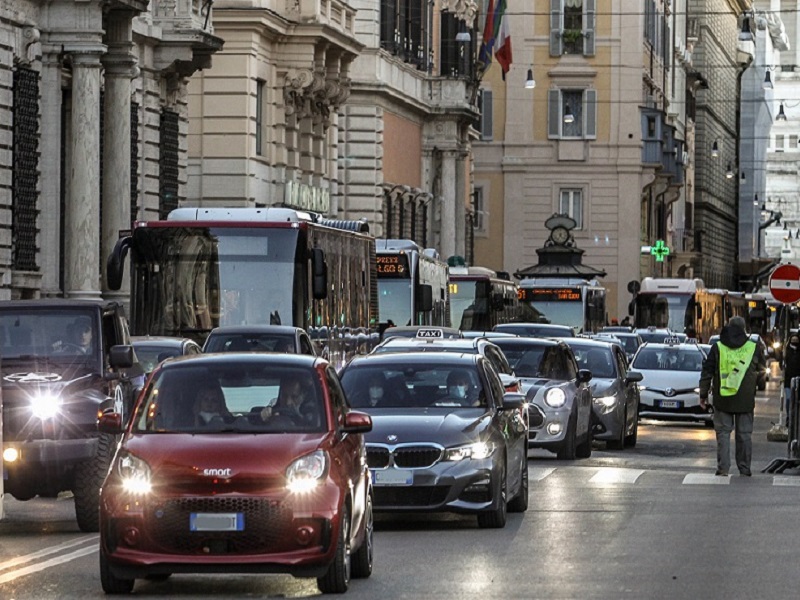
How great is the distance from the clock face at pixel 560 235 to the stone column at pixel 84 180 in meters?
48.0

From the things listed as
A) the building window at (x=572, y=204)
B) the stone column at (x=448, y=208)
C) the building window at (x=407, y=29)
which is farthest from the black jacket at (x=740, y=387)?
the building window at (x=572, y=204)

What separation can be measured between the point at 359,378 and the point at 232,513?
6377mm

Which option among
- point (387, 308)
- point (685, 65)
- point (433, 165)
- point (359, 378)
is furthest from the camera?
point (685, 65)

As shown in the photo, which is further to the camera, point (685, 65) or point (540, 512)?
point (685, 65)

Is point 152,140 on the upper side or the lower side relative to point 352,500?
upper

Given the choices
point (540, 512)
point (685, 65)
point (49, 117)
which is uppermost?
point (685, 65)

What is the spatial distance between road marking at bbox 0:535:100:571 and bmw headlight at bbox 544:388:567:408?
1126cm

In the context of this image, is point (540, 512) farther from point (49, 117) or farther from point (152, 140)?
point (152, 140)

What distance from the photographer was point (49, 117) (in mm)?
36688

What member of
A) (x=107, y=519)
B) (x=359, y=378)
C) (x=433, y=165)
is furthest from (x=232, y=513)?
(x=433, y=165)

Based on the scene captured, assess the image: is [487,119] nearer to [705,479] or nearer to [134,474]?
[705,479]

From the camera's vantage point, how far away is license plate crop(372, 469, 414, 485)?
18.3 metres

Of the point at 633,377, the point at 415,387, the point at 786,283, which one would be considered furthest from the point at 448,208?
the point at 415,387

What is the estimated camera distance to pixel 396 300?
157 feet
